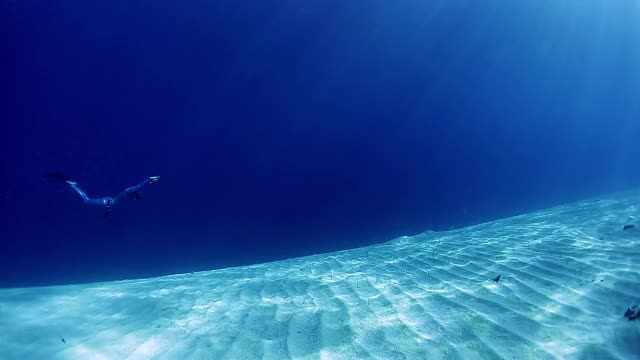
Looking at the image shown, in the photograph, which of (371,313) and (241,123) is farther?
(241,123)

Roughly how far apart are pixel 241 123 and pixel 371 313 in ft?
108

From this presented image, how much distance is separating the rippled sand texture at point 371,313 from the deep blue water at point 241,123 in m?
21.1

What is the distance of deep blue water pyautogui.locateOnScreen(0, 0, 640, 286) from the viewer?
27984mm

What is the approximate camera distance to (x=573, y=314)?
3623 millimetres

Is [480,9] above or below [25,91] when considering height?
above

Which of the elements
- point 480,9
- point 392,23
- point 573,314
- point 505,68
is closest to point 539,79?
point 505,68

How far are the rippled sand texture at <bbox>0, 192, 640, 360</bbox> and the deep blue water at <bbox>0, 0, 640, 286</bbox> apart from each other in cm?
2115

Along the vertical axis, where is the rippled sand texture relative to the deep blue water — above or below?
below

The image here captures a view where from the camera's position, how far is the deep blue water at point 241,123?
28.0 meters

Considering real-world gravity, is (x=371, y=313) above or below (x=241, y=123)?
below

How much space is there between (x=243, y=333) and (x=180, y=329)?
805 millimetres

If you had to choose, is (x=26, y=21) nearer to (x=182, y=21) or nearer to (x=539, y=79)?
(x=182, y=21)

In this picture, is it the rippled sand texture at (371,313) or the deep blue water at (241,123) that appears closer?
the rippled sand texture at (371,313)

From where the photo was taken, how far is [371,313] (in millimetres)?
4152
